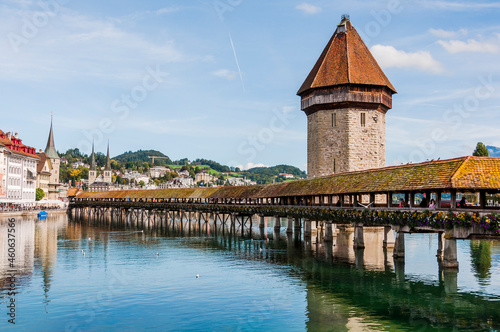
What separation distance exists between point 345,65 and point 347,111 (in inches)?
220

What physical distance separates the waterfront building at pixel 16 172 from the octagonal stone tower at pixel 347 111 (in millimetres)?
55513

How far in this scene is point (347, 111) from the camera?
53094 mm

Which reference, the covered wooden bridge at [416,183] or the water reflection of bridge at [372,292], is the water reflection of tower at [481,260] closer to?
the water reflection of bridge at [372,292]

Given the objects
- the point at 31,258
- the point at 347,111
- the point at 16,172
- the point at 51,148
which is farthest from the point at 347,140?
the point at 51,148

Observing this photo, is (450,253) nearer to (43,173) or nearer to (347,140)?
(347,140)

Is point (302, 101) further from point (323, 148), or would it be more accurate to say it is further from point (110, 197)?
point (110, 197)

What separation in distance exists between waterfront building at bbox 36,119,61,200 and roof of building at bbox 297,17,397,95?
3475 inches

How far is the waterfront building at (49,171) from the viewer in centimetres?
12406

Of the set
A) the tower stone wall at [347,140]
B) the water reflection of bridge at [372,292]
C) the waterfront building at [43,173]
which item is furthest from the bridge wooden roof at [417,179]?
the waterfront building at [43,173]

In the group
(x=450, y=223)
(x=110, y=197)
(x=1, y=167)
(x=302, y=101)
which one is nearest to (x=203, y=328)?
(x=450, y=223)

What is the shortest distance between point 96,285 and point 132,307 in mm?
5228

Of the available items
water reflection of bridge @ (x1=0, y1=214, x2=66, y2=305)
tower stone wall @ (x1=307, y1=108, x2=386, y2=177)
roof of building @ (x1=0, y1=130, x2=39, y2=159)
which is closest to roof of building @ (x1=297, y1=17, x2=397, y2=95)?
tower stone wall @ (x1=307, y1=108, x2=386, y2=177)

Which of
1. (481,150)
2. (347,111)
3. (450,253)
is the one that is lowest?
(450,253)

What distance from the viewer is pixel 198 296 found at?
2120 cm
